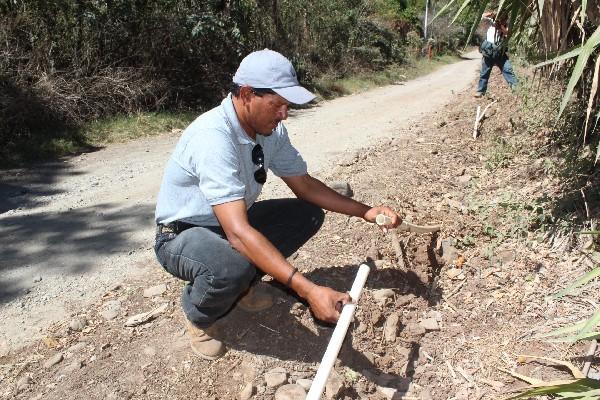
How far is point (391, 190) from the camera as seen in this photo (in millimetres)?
3965

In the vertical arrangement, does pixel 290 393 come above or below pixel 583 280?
below

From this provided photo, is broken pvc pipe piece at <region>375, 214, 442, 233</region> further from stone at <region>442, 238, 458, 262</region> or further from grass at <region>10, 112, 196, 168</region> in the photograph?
grass at <region>10, 112, 196, 168</region>

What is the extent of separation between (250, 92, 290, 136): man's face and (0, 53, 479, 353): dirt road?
5.10ft

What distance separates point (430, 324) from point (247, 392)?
0.94m

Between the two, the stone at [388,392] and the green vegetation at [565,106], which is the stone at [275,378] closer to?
the stone at [388,392]

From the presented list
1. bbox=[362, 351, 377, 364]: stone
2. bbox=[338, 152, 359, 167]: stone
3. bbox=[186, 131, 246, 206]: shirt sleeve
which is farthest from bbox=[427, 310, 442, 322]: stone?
bbox=[338, 152, 359, 167]: stone

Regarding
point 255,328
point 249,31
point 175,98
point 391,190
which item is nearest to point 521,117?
point 391,190

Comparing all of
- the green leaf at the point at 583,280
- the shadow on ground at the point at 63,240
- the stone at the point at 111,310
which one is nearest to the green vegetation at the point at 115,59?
the shadow on ground at the point at 63,240

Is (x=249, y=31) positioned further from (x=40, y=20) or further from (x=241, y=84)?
(x=241, y=84)

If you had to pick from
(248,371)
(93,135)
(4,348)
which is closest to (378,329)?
(248,371)

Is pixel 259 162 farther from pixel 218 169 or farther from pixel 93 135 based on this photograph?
pixel 93 135

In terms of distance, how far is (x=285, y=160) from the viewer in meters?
2.54

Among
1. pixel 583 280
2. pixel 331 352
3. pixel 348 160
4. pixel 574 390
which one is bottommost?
pixel 348 160

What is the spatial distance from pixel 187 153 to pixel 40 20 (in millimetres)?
6360
